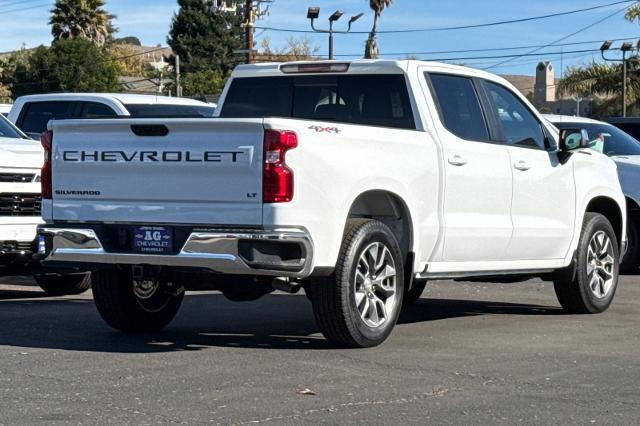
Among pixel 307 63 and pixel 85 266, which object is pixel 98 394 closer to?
pixel 85 266

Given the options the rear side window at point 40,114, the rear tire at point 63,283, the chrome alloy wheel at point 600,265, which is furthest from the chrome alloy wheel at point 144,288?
the rear side window at point 40,114

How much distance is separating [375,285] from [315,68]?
206 cm

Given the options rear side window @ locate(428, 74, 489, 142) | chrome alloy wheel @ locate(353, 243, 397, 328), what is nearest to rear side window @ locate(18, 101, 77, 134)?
rear side window @ locate(428, 74, 489, 142)

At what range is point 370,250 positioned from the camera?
8.69m

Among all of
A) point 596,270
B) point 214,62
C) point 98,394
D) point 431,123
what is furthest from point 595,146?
point 214,62

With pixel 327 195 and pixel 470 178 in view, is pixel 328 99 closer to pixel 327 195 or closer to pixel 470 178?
pixel 470 178

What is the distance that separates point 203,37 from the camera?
90062mm

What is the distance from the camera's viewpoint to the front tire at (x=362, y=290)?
27.4ft

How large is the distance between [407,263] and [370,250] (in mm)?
584

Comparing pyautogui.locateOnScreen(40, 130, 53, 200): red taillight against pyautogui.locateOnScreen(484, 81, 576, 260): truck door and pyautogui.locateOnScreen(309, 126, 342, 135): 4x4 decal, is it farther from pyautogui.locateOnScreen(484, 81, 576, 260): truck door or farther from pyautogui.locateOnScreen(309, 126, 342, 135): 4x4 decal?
pyautogui.locateOnScreen(484, 81, 576, 260): truck door

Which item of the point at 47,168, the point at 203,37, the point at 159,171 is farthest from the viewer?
the point at 203,37

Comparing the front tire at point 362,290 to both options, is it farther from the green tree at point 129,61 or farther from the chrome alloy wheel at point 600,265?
the green tree at point 129,61

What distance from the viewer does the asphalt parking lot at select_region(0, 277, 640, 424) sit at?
6.61 m

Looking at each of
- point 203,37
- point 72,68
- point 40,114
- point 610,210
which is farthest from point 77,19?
point 610,210
